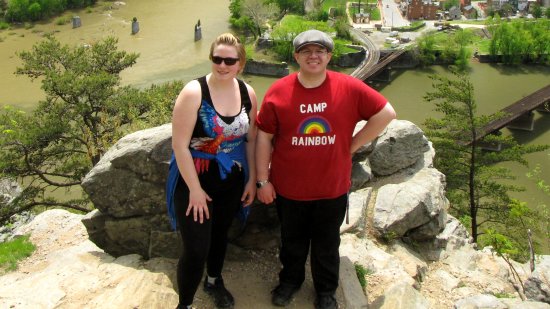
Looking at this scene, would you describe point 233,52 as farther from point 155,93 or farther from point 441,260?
point 155,93

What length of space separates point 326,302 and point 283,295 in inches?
Result: 16.1

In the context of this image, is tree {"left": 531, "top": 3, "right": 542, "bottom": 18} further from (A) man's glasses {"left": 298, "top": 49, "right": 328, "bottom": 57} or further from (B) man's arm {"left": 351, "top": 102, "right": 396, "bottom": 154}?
(A) man's glasses {"left": 298, "top": 49, "right": 328, "bottom": 57}

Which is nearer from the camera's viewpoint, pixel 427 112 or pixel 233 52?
pixel 233 52

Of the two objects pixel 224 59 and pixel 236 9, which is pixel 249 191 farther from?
pixel 236 9

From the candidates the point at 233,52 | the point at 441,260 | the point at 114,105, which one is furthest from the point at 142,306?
the point at 114,105

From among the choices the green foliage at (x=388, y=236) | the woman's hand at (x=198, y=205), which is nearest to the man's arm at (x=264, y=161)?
the woman's hand at (x=198, y=205)

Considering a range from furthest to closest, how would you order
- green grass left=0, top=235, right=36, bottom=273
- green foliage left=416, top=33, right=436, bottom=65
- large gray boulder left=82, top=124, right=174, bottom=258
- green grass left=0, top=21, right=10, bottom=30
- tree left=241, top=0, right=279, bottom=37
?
green grass left=0, top=21, right=10, bottom=30
tree left=241, top=0, right=279, bottom=37
green foliage left=416, top=33, right=436, bottom=65
green grass left=0, top=235, right=36, bottom=273
large gray boulder left=82, top=124, right=174, bottom=258

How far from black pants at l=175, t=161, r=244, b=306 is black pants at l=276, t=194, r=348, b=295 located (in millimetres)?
464

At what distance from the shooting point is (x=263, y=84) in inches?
1506

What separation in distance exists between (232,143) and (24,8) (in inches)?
2100

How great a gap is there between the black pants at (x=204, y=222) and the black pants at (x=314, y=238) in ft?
1.52

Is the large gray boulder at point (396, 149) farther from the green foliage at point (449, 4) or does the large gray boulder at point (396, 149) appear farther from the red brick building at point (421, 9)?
the green foliage at point (449, 4)

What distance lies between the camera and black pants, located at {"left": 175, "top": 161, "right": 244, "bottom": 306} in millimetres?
4293

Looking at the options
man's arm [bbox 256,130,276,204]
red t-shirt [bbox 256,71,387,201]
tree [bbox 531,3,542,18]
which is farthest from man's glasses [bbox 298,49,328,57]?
tree [bbox 531,3,542,18]
